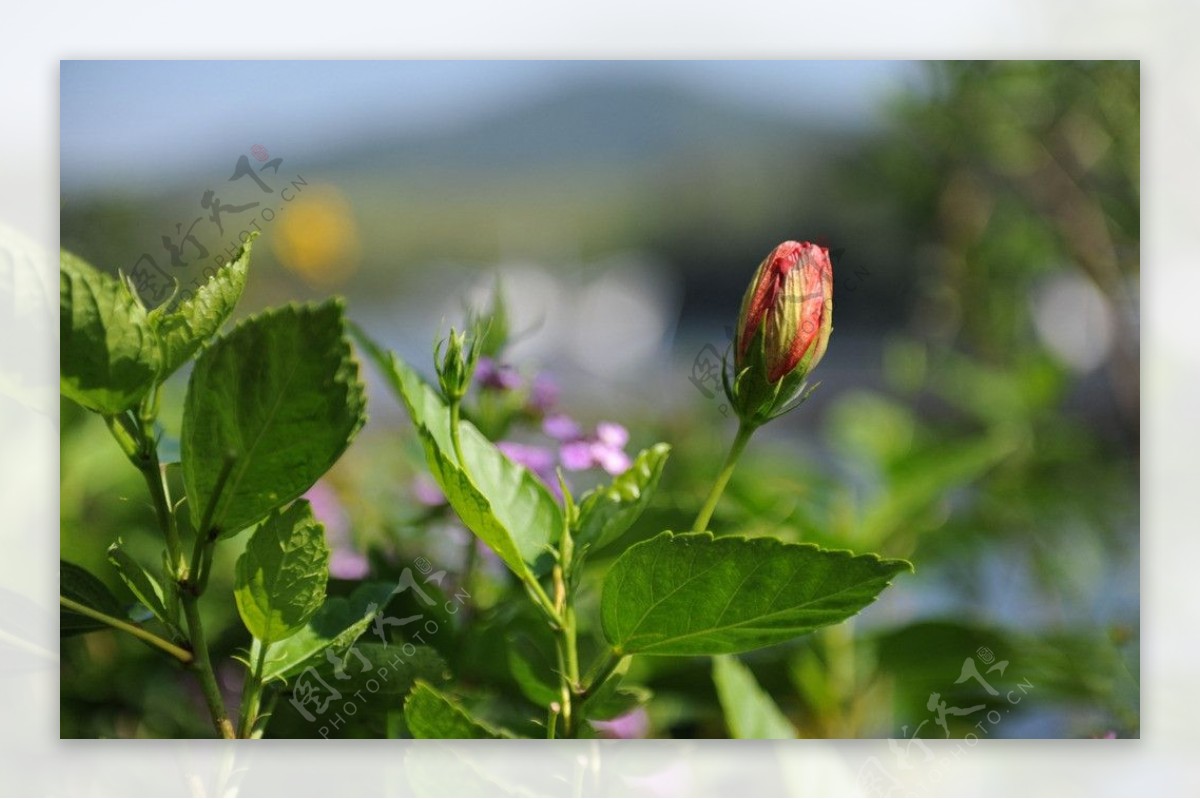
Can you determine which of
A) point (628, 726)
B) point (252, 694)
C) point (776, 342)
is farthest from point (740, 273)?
point (252, 694)

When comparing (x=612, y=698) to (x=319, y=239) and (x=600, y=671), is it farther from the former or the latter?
(x=319, y=239)

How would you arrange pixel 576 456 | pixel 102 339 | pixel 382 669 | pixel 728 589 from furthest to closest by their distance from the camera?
pixel 576 456, pixel 382 669, pixel 728 589, pixel 102 339

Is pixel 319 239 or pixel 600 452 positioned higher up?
pixel 319 239

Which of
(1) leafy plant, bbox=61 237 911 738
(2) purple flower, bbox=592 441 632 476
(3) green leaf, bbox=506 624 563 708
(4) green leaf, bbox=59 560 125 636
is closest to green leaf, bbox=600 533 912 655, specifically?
(1) leafy plant, bbox=61 237 911 738

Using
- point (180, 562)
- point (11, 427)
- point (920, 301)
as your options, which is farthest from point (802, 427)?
point (11, 427)

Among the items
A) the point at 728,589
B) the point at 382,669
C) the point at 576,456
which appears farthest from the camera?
the point at 576,456

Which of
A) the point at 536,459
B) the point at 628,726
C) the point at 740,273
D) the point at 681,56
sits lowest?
the point at 628,726

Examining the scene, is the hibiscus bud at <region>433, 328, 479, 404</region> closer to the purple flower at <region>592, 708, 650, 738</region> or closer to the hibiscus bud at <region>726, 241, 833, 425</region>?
the hibiscus bud at <region>726, 241, 833, 425</region>

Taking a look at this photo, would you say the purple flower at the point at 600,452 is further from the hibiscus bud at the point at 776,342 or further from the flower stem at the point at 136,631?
the flower stem at the point at 136,631
